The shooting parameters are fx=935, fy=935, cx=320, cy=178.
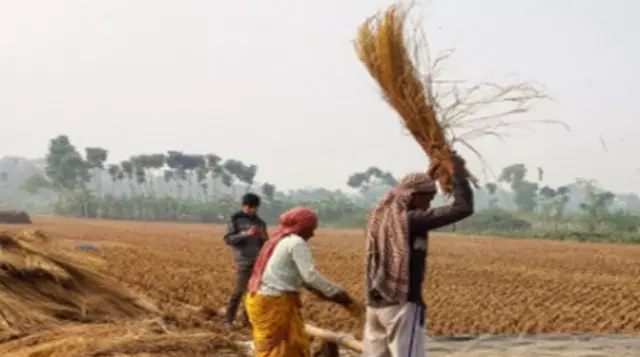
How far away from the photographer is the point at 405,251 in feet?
13.5

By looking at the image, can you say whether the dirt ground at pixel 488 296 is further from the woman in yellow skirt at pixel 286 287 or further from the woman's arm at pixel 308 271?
the woman's arm at pixel 308 271

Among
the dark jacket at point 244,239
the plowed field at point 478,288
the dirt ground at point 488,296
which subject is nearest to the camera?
the dark jacket at point 244,239

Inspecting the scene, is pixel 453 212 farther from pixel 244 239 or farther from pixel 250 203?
pixel 244 239

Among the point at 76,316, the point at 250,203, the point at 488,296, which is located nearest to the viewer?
the point at 76,316

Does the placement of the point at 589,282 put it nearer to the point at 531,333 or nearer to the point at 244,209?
the point at 531,333

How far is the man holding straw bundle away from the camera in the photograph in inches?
162

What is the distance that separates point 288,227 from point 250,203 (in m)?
3.35

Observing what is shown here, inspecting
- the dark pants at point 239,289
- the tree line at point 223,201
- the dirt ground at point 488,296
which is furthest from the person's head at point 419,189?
the tree line at point 223,201

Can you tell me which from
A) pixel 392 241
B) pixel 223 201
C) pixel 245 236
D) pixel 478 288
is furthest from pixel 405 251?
pixel 223 201

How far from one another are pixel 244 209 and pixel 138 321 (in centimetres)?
137

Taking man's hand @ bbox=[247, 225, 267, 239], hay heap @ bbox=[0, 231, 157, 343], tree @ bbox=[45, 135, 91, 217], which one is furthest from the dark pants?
tree @ bbox=[45, 135, 91, 217]

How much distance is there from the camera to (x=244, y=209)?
791cm

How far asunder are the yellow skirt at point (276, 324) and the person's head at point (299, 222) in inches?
12.5

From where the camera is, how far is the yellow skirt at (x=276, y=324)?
454 cm
